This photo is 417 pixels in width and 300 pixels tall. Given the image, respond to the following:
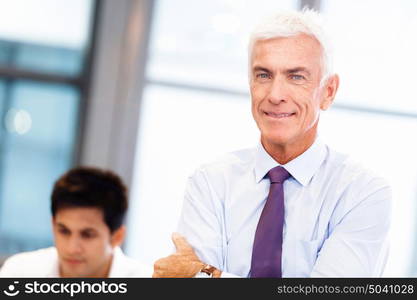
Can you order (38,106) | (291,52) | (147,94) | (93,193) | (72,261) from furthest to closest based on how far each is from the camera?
(38,106) < (147,94) < (93,193) < (72,261) < (291,52)

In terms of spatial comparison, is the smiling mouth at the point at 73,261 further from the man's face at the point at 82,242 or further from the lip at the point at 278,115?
the lip at the point at 278,115

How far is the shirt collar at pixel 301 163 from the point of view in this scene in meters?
1.16

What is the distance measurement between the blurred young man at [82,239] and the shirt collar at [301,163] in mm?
661

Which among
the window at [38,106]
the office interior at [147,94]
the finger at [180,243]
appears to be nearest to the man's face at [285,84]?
the finger at [180,243]

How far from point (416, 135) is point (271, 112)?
175 cm

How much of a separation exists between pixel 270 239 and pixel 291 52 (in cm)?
31

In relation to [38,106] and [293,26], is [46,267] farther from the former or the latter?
[38,106]

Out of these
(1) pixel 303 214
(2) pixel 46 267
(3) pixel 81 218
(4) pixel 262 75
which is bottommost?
(2) pixel 46 267

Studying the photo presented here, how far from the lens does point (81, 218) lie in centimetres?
174

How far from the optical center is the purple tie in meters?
1.11

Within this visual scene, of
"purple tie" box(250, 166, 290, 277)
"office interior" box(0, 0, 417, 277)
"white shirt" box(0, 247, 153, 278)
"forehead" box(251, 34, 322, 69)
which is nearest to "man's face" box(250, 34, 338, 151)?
"forehead" box(251, 34, 322, 69)

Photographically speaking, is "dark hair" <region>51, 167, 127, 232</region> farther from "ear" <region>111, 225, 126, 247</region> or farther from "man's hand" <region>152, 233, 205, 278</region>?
"man's hand" <region>152, 233, 205, 278</region>

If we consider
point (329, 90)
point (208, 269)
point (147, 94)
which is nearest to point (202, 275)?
point (208, 269)

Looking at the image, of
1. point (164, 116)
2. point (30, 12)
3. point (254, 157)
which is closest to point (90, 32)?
point (30, 12)
